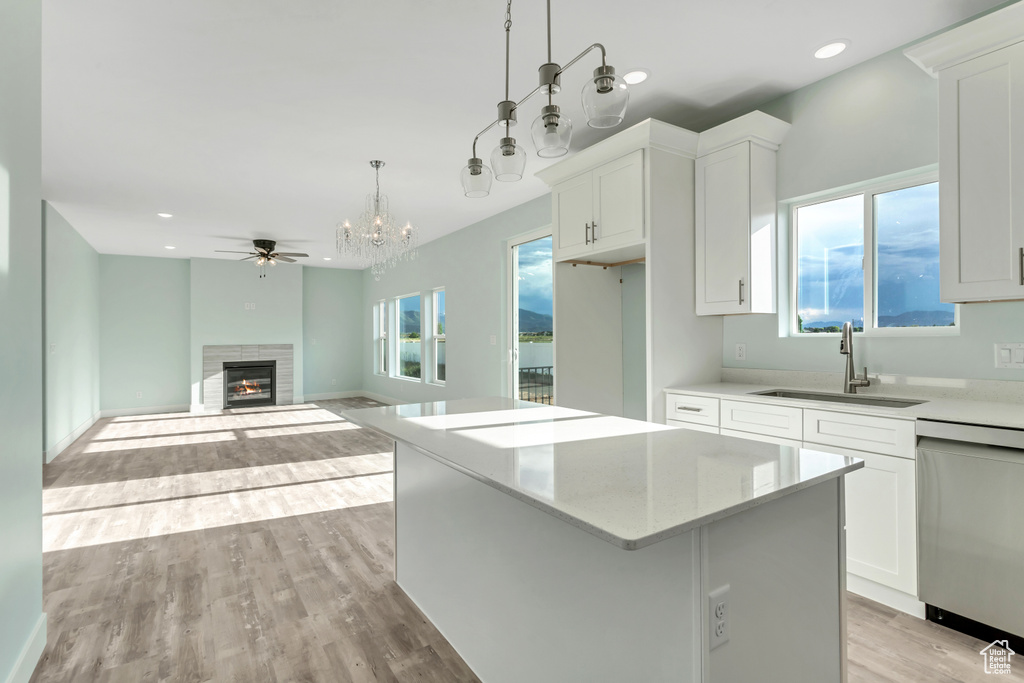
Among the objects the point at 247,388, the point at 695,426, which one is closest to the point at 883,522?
the point at 695,426

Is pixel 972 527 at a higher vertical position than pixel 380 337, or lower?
lower

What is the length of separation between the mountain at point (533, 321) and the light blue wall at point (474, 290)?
192 mm

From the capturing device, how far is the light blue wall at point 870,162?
7.79 feet

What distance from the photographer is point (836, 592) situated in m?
1.46

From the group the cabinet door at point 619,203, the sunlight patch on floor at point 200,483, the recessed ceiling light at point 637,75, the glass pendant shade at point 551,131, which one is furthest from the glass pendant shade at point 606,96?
the sunlight patch on floor at point 200,483

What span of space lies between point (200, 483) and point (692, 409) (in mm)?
4110

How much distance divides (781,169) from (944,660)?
258 centimetres


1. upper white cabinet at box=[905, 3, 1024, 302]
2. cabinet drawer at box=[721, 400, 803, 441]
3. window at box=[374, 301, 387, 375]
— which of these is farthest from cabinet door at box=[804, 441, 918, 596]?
window at box=[374, 301, 387, 375]

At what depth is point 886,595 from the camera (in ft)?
7.48

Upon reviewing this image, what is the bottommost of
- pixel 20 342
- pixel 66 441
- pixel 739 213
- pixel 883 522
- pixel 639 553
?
pixel 66 441

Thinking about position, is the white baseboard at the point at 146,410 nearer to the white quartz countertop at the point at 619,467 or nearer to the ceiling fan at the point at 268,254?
the ceiling fan at the point at 268,254

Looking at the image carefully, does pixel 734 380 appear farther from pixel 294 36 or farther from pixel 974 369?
pixel 294 36

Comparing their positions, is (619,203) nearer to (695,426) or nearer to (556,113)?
(695,426)

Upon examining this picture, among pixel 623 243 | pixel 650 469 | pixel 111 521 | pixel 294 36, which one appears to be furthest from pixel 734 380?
pixel 111 521
